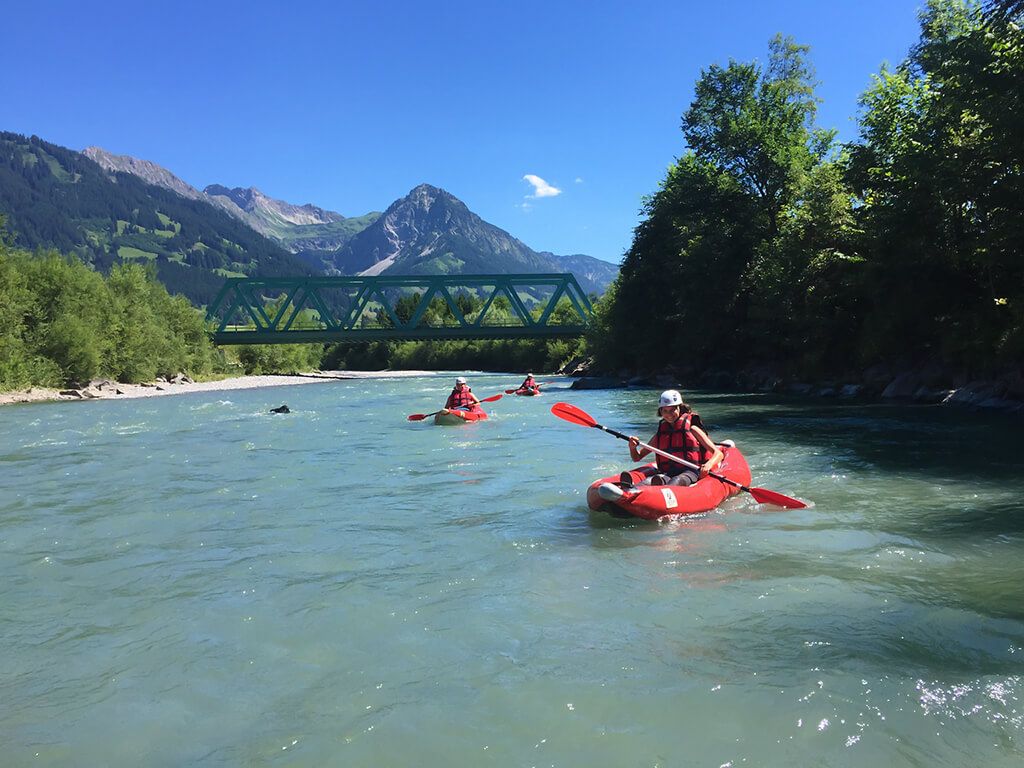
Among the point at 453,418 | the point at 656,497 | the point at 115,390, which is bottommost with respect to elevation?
the point at 115,390

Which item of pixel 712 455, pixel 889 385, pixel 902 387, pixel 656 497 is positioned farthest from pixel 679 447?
pixel 889 385

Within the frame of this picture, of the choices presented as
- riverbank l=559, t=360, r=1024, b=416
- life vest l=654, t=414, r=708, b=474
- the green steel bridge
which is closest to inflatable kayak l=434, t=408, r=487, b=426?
life vest l=654, t=414, r=708, b=474

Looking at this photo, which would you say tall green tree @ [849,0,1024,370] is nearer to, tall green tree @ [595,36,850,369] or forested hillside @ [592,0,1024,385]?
forested hillside @ [592,0,1024,385]

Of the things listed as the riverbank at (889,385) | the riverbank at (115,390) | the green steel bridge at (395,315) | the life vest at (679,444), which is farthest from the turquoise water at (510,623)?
the green steel bridge at (395,315)

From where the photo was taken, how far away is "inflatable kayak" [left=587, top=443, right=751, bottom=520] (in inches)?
299

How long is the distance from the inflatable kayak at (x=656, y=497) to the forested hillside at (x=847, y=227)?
11.1 m

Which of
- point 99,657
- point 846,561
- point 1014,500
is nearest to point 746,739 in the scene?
point 846,561

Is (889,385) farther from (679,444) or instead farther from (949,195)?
(679,444)

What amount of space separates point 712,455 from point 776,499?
34.6 inches

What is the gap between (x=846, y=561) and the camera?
627 centimetres

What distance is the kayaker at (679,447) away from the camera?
27.9 ft

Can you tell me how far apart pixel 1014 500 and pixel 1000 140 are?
10.7m

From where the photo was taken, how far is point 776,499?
8.30 m

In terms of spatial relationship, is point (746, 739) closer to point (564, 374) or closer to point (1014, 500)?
point (1014, 500)
